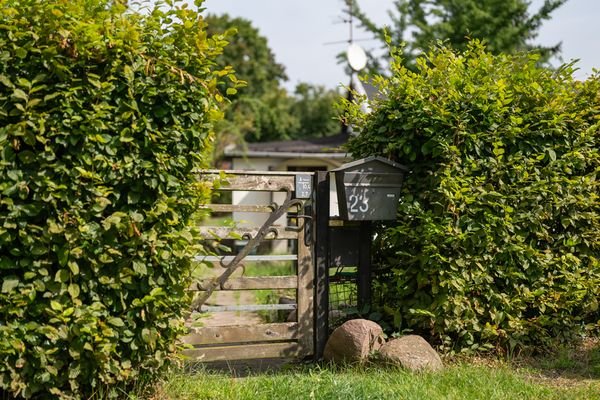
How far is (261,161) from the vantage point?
1775 cm

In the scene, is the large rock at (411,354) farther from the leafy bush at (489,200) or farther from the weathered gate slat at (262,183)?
the weathered gate slat at (262,183)

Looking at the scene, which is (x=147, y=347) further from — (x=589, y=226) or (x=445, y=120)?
(x=589, y=226)

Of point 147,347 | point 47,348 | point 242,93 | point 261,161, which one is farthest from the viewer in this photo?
point 242,93

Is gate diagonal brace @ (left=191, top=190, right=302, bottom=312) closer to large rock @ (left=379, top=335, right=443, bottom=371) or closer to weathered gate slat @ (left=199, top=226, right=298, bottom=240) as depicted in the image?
weathered gate slat @ (left=199, top=226, right=298, bottom=240)

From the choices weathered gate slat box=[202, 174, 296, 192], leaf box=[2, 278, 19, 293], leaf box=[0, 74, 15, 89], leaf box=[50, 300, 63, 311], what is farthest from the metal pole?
leaf box=[0, 74, 15, 89]

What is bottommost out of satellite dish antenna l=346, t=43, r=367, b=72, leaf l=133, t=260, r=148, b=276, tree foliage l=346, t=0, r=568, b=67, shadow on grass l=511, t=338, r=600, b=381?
shadow on grass l=511, t=338, r=600, b=381

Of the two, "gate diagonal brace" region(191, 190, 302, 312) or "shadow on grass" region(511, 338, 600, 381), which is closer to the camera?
"gate diagonal brace" region(191, 190, 302, 312)

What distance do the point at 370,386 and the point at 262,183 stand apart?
6.09 feet

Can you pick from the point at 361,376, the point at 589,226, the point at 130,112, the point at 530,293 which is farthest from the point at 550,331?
the point at 130,112

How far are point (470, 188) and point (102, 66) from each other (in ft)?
10.2

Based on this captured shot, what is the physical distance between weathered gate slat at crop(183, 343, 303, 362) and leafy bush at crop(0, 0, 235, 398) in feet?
2.64

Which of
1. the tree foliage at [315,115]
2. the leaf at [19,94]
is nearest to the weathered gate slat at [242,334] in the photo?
the leaf at [19,94]

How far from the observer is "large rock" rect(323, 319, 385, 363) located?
512 centimetres

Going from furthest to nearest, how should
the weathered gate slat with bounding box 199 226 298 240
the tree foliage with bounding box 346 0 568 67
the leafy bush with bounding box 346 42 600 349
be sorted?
the tree foliage with bounding box 346 0 568 67 < the leafy bush with bounding box 346 42 600 349 < the weathered gate slat with bounding box 199 226 298 240
